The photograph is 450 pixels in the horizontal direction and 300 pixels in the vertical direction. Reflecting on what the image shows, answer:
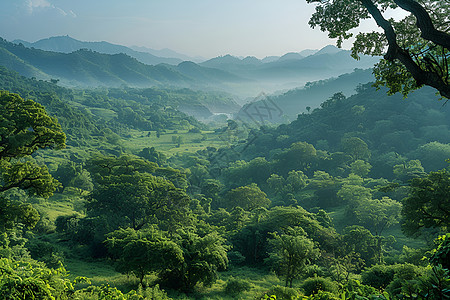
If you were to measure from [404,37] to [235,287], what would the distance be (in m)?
17.8

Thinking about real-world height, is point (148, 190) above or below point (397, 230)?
above

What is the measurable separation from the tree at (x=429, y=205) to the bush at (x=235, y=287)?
11.9 m

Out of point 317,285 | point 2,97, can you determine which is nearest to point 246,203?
point 317,285

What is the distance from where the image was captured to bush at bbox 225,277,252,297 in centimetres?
1878

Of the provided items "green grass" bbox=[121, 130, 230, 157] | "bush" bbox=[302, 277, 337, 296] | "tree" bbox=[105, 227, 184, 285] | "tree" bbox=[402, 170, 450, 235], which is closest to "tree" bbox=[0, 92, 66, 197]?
"tree" bbox=[105, 227, 184, 285]

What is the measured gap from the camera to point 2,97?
694 inches

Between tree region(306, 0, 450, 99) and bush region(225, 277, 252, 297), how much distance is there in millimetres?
16267

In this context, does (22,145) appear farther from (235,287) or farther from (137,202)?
(235,287)

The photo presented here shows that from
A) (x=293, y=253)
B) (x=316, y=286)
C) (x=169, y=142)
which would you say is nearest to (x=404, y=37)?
(x=316, y=286)

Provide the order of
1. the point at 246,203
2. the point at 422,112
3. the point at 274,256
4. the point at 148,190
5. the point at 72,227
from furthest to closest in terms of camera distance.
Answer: the point at 422,112
the point at 246,203
the point at 148,190
the point at 72,227
the point at 274,256

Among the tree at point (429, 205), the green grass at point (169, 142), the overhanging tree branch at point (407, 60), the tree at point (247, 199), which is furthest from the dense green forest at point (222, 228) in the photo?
the green grass at point (169, 142)

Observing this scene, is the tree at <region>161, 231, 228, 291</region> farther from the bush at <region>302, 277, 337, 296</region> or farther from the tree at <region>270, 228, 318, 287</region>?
the bush at <region>302, 277, 337, 296</region>

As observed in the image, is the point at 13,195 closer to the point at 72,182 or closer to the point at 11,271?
the point at 72,182

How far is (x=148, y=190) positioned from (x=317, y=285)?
22.7m
